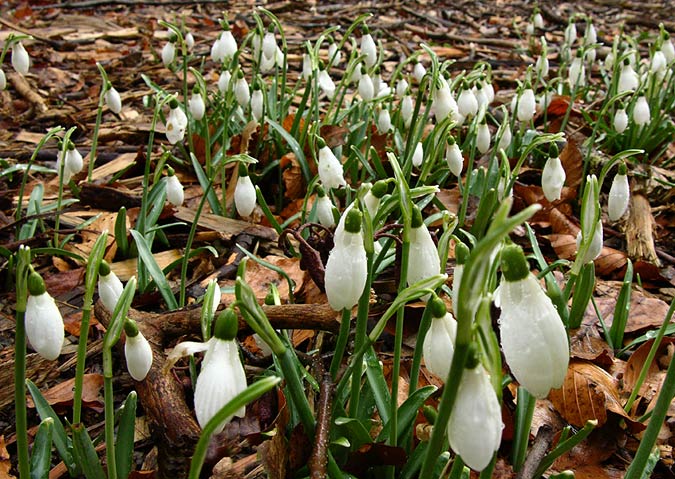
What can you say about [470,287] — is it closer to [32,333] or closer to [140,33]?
[32,333]

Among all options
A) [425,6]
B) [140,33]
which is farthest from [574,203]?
[425,6]

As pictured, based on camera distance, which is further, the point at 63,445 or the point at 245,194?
the point at 245,194

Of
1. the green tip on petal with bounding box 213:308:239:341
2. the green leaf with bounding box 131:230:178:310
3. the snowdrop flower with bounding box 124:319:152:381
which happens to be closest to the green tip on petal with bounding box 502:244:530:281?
the green tip on petal with bounding box 213:308:239:341

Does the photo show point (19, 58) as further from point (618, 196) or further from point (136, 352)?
point (618, 196)

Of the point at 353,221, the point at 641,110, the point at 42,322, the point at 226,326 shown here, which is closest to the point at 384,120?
the point at 641,110

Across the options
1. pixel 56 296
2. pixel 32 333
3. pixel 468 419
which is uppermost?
pixel 468 419

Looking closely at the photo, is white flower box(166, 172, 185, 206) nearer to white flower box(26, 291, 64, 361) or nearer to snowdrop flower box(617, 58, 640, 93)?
white flower box(26, 291, 64, 361)
